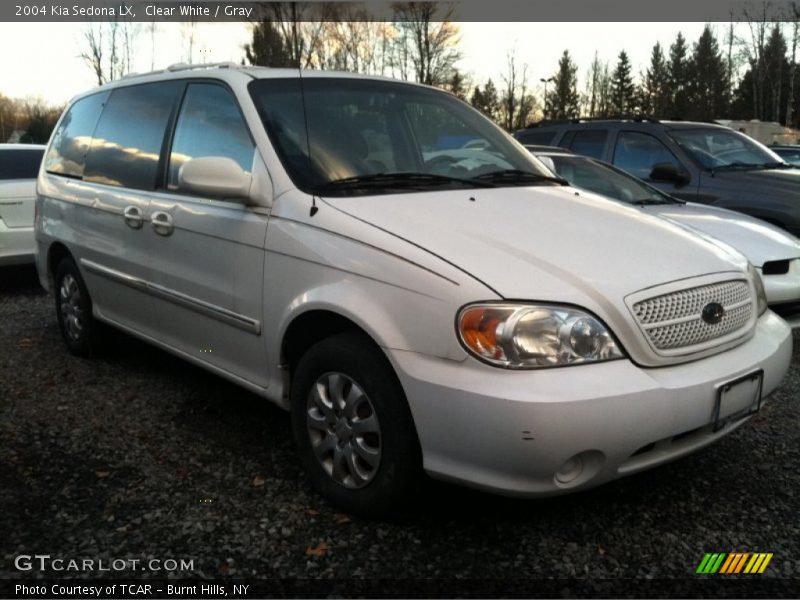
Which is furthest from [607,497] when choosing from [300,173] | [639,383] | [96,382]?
[96,382]

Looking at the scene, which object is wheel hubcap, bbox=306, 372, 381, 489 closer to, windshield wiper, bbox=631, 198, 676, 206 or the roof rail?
the roof rail

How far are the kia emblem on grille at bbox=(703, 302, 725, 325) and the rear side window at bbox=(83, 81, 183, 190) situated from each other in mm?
2762

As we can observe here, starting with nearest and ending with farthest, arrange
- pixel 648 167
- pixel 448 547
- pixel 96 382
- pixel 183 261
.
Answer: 1. pixel 448 547
2. pixel 183 261
3. pixel 96 382
4. pixel 648 167

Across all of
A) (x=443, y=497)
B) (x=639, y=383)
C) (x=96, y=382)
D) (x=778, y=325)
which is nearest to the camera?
(x=639, y=383)

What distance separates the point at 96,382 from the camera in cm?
454

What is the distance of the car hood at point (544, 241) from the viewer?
A: 8.07 ft

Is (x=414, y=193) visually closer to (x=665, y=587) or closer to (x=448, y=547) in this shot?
(x=448, y=547)

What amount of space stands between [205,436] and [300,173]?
146 cm

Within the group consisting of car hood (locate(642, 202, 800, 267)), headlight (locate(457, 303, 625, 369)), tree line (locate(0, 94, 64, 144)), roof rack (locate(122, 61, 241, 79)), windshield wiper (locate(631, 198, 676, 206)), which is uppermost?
tree line (locate(0, 94, 64, 144))

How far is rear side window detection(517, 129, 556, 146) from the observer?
8.49 metres

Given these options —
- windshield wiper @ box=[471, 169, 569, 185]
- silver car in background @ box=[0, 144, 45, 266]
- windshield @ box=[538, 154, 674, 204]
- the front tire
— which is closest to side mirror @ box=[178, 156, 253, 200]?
the front tire

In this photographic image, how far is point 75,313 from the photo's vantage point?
195 inches

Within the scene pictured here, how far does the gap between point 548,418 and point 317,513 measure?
111 cm

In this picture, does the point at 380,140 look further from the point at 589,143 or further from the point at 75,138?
the point at 589,143
